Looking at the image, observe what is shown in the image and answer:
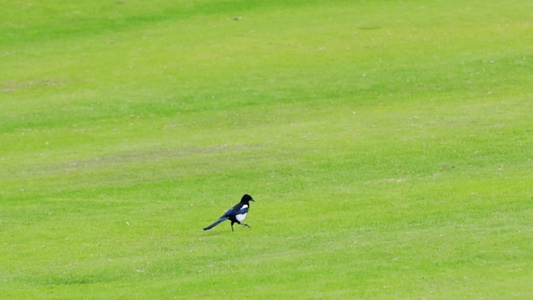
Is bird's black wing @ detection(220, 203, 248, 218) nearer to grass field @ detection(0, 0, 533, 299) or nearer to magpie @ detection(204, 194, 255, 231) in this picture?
magpie @ detection(204, 194, 255, 231)

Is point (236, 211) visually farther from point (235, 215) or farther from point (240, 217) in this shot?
point (240, 217)

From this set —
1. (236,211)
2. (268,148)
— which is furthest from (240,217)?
(268,148)

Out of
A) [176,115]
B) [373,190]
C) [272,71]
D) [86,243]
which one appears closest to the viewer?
[86,243]

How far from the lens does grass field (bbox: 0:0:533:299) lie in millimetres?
25391

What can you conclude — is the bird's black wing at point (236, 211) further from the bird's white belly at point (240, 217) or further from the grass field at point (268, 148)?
the grass field at point (268, 148)

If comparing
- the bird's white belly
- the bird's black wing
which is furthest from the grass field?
the bird's black wing

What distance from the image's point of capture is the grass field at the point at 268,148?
25.4 metres

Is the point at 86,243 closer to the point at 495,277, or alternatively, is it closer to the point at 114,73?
the point at 495,277

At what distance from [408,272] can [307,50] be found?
1354 inches

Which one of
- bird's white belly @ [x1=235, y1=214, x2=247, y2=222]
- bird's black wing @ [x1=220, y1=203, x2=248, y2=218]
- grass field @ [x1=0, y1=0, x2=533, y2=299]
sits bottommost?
grass field @ [x1=0, y1=0, x2=533, y2=299]

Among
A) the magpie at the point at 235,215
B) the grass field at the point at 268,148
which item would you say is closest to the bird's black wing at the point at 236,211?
the magpie at the point at 235,215

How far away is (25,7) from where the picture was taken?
67875 mm

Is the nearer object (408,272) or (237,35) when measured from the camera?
(408,272)

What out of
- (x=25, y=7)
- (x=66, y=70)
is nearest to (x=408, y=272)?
(x=66, y=70)
